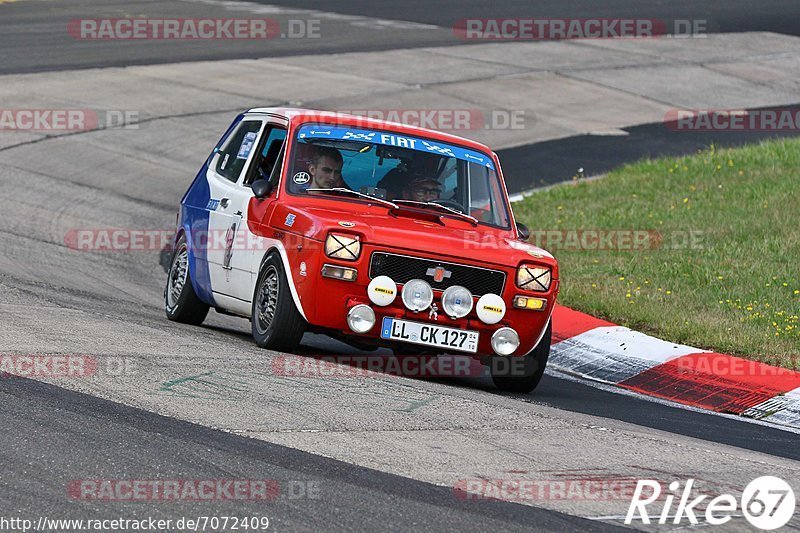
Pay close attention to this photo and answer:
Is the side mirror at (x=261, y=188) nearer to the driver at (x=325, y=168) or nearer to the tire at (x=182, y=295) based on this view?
the driver at (x=325, y=168)

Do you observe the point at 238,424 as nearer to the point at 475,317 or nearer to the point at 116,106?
the point at 475,317

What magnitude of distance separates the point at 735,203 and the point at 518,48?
13600 mm

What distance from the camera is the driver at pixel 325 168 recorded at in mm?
9422

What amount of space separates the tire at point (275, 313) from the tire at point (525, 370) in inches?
52.7

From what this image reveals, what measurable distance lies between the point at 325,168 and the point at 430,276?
1.38 metres

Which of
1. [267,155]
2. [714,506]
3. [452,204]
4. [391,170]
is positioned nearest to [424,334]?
[452,204]

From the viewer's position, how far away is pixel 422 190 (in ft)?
31.2

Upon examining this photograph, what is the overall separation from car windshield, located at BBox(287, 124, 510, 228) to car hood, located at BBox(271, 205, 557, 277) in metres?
0.28

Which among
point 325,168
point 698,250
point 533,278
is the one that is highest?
point 325,168

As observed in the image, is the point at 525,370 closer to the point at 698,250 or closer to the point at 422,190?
the point at 422,190

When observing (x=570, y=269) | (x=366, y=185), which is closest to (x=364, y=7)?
(x=570, y=269)

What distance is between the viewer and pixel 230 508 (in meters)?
5.39

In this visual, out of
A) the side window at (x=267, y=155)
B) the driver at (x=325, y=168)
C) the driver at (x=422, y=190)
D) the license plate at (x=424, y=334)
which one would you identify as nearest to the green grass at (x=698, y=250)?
the driver at (x=422, y=190)

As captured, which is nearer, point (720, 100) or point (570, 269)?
point (570, 269)
